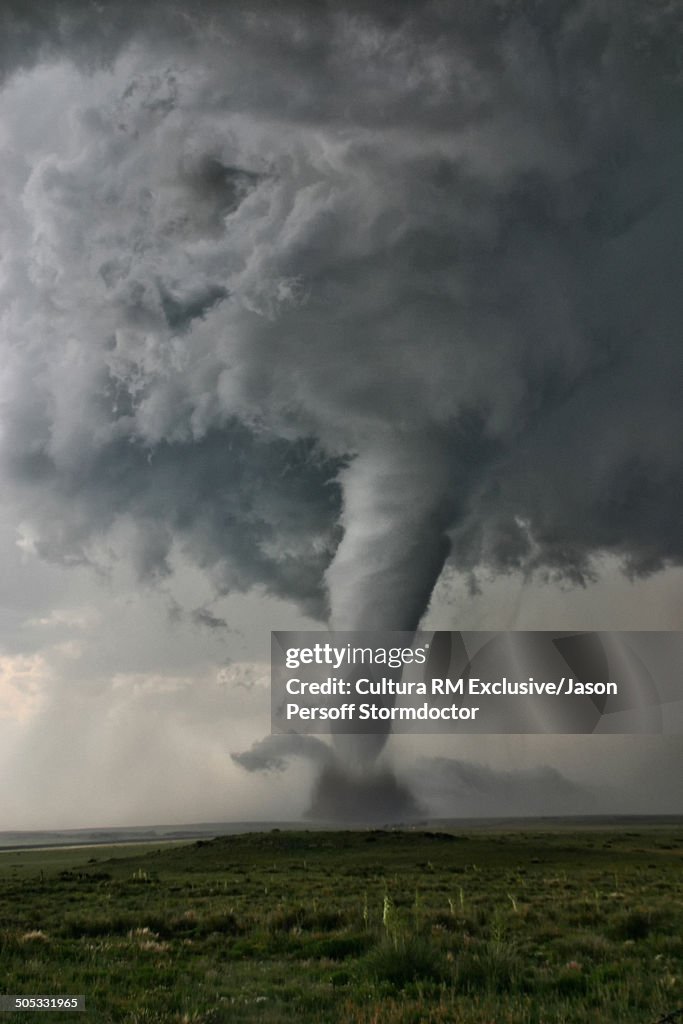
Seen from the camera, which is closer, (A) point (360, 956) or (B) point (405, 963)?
(B) point (405, 963)

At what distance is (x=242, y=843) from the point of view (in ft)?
268

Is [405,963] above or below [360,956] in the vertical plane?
above

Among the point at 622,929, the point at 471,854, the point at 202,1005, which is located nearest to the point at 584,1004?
the point at 202,1005

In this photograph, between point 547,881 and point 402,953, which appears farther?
point 547,881

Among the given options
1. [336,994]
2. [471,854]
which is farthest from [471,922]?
[471,854]

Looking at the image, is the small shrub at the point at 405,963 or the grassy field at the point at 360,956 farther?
the small shrub at the point at 405,963

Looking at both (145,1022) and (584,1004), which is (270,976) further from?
(584,1004)

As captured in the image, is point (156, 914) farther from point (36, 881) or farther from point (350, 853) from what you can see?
point (350, 853)

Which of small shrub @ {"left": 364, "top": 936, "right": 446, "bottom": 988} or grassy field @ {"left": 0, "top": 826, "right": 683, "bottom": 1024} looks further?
small shrub @ {"left": 364, "top": 936, "right": 446, "bottom": 988}

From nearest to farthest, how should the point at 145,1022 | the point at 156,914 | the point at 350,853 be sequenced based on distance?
the point at 145,1022 → the point at 156,914 → the point at 350,853

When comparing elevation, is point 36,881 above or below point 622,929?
below

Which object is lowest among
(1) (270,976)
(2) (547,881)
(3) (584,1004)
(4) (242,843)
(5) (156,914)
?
(4) (242,843)

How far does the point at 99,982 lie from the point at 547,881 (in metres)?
36.8

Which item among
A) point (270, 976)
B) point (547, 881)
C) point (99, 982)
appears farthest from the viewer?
point (547, 881)
